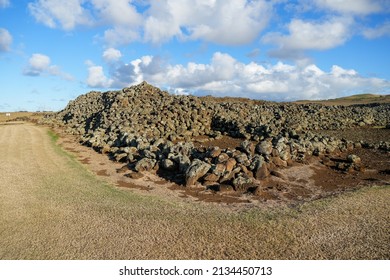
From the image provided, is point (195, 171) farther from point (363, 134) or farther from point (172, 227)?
point (363, 134)

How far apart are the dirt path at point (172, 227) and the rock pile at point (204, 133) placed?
373 centimetres

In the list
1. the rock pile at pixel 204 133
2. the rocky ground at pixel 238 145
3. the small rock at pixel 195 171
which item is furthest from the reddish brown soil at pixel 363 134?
the small rock at pixel 195 171

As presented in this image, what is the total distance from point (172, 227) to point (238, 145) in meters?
17.4

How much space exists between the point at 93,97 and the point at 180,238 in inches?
1843

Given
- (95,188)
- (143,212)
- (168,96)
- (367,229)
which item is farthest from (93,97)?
(367,229)

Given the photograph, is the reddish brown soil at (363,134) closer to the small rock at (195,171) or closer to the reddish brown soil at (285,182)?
the reddish brown soil at (285,182)

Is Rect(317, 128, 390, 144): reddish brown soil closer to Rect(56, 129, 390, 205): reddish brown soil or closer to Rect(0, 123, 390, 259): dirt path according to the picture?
Rect(56, 129, 390, 205): reddish brown soil

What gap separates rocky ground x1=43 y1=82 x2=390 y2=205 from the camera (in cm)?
1798

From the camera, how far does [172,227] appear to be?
12297 millimetres

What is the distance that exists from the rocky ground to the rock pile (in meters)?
0.07

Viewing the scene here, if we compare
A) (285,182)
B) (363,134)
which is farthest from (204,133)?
(363,134)

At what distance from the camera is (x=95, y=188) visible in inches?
698

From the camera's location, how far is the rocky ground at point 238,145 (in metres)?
18.0

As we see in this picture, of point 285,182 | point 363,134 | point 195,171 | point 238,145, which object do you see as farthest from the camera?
point 363,134
